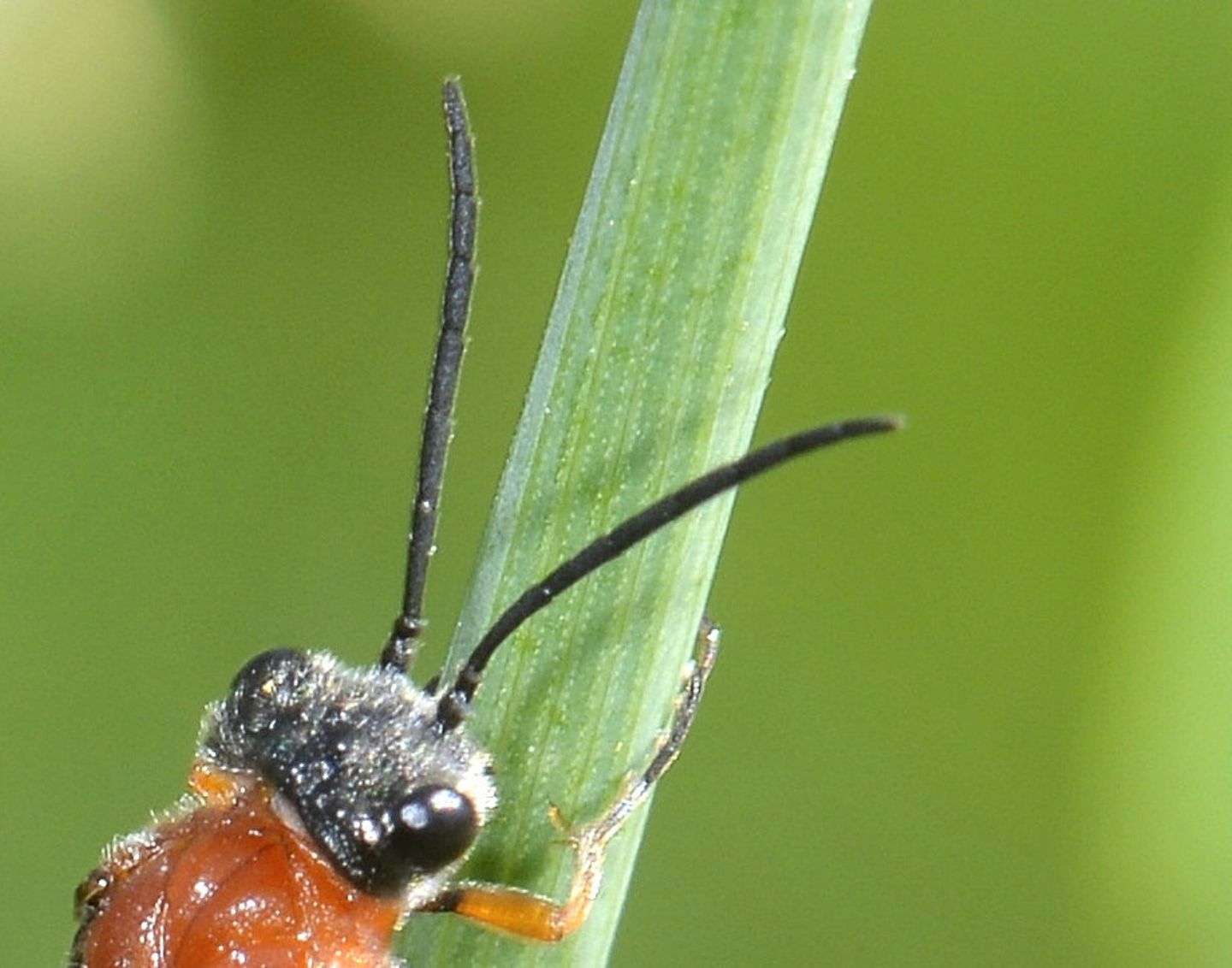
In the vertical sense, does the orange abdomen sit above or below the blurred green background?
below

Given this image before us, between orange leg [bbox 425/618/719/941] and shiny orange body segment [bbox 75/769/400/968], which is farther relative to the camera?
shiny orange body segment [bbox 75/769/400/968]

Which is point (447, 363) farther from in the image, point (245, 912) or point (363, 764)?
point (245, 912)

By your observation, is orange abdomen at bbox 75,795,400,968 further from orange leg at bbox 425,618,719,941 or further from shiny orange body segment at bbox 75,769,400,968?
orange leg at bbox 425,618,719,941

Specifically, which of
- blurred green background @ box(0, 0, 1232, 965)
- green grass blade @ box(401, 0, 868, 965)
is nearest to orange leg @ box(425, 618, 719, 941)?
green grass blade @ box(401, 0, 868, 965)

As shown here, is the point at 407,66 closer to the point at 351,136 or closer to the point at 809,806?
the point at 351,136

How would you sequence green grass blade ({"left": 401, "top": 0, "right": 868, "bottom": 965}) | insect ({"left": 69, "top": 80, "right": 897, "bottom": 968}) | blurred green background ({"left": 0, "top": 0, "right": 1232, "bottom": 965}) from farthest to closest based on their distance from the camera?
1. blurred green background ({"left": 0, "top": 0, "right": 1232, "bottom": 965})
2. insect ({"left": 69, "top": 80, "right": 897, "bottom": 968})
3. green grass blade ({"left": 401, "top": 0, "right": 868, "bottom": 965})

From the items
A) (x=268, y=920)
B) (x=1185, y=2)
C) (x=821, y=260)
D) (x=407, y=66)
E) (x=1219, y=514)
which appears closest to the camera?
(x=268, y=920)

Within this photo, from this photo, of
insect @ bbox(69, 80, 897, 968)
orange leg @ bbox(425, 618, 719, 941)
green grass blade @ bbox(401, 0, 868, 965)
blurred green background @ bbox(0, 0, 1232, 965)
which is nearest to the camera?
green grass blade @ bbox(401, 0, 868, 965)

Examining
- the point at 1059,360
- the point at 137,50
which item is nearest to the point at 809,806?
the point at 1059,360
